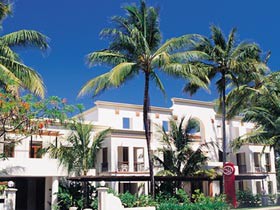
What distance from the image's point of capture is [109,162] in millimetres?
29047

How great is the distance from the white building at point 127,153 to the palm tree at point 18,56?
7.35 metres

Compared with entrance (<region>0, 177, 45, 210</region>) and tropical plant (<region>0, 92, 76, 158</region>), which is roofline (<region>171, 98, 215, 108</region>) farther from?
tropical plant (<region>0, 92, 76, 158</region>)

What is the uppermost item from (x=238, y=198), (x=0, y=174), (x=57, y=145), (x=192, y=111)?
(x=192, y=111)

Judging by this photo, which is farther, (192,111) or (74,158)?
(192,111)

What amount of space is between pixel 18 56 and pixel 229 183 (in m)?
14.0

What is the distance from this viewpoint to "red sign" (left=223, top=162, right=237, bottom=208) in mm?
23094

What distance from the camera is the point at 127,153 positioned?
108 ft

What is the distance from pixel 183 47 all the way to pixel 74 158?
33.5 ft

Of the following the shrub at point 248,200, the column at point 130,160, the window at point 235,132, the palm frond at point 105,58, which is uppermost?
the palm frond at point 105,58

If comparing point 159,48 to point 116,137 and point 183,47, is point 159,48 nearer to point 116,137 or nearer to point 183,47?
point 183,47

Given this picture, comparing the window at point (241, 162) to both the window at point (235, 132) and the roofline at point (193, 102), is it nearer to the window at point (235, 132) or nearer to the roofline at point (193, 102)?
the window at point (235, 132)

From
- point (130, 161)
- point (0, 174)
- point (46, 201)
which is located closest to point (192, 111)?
point (130, 161)

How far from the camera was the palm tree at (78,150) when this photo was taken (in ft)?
81.0

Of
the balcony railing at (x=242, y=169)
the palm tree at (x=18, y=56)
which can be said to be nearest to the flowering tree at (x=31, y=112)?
the palm tree at (x=18, y=56)
